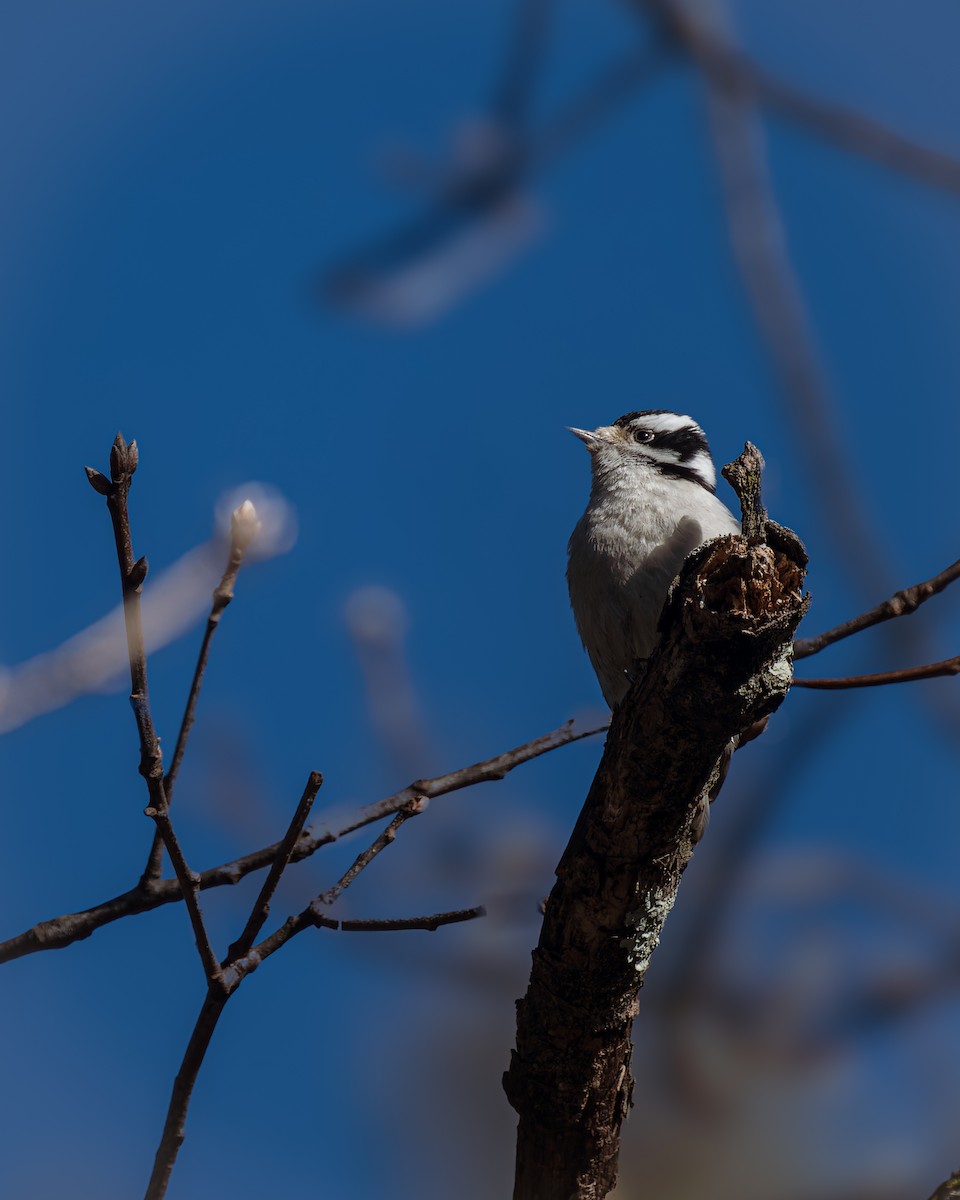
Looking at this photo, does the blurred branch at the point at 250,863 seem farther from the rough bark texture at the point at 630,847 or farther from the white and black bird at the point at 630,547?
the white and black bird at the point at 630,547

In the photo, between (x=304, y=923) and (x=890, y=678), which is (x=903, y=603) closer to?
(x=890, y=678)

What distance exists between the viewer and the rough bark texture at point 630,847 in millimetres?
3219

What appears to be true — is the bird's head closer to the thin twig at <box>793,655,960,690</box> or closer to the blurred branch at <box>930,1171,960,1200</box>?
the thin twig at <box>793,655,960,690</box>

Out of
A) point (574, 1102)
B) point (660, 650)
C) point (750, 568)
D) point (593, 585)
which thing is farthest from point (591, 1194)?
point (593, 585)

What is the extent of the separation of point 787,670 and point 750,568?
319 mm

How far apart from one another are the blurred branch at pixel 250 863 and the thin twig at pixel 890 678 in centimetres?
80

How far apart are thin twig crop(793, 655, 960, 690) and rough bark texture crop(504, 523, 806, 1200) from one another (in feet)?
2.18

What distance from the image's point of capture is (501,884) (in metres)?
7.23

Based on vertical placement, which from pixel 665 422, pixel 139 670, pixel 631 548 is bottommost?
pixel 139 670

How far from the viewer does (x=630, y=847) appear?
357 cm

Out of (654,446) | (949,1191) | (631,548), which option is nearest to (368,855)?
(949,1191)

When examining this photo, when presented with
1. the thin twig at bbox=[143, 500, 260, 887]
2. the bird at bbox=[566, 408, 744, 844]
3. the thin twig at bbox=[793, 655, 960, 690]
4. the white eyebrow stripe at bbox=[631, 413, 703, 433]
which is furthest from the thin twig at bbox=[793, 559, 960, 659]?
the white eyebrow stripe at bbox=[631, 413, 703, 433]

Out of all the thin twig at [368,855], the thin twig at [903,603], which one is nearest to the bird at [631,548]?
the thin twig at [903,603]

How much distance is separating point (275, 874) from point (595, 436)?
4982 mm
